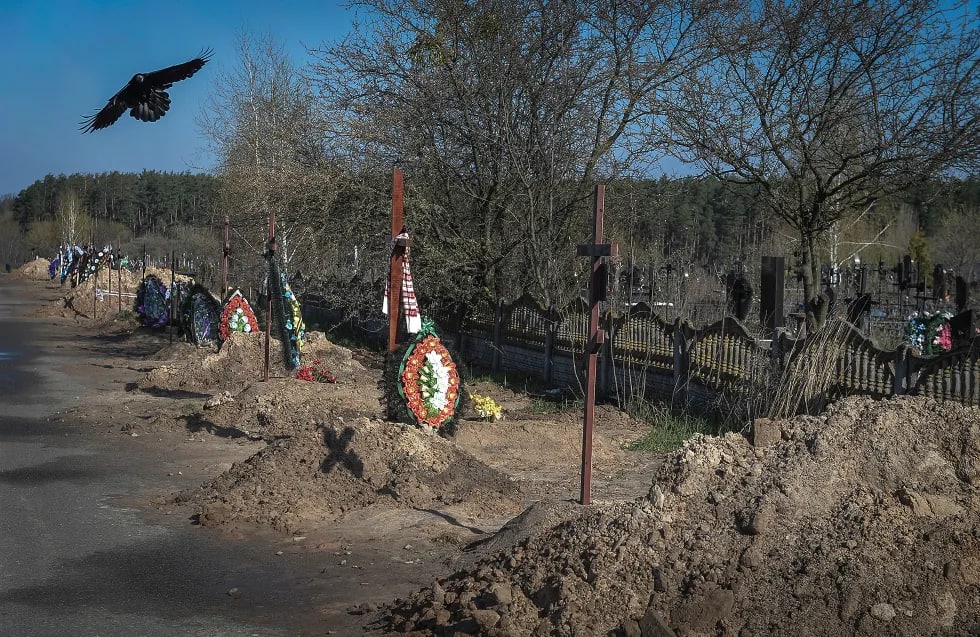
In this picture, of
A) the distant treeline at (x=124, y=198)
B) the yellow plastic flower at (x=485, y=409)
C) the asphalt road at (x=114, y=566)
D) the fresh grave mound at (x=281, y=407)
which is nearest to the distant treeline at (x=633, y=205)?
the distant treeline at (x=124, y=198)

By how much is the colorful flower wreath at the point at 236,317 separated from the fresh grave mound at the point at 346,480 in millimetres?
9688

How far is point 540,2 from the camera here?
55.6ft

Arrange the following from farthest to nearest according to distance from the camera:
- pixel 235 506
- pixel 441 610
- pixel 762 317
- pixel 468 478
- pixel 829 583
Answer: pixel 762 317 → pixel 468 478 → pixel 235 506 → pixel 441 610 → pixel 829 583

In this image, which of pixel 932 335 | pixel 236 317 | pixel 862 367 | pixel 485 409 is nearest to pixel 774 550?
pixel 862 367

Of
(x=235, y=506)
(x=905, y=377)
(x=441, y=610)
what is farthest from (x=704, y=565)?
(x=905, y=377)

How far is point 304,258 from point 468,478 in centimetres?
1143

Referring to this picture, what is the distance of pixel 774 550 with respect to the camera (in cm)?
520

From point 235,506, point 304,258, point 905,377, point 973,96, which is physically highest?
point 973,96

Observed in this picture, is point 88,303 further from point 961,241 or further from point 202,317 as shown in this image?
point 961,241

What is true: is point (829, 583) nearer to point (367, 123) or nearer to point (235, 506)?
point (235, 506)

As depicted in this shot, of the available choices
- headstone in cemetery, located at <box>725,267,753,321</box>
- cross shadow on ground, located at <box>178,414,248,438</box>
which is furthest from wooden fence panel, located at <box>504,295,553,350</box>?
cross shadow on ground, located at <box>178,414,248,438</box>

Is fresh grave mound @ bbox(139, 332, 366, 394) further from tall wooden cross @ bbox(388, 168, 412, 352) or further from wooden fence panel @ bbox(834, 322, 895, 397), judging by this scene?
wooden fence panel @ bbox(834, 322, 895, 397)

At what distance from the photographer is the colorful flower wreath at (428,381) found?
9.46 m

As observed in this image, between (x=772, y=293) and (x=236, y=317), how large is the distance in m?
10.00
